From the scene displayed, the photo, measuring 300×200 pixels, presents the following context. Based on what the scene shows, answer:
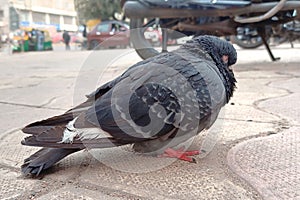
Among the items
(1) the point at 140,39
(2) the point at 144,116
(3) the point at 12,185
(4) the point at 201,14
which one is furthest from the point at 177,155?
(1) the point at 140,39

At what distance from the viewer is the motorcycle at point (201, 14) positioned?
14.9ft

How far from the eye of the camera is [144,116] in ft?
4.67

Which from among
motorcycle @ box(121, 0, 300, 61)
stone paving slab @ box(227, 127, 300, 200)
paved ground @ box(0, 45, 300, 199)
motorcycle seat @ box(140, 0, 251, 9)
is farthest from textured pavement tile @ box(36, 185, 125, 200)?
motorcycle seat @ box(140, 0, 251, 9)

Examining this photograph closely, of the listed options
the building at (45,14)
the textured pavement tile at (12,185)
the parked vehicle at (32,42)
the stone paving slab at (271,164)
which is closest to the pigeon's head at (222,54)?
the stone paving slab at (271,164)

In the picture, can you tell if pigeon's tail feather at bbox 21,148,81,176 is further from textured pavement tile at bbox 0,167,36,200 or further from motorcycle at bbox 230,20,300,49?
motorcycle at bbox 230,20,300,49

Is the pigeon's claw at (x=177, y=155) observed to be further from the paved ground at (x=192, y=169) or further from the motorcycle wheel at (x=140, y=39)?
the motorcycle wheel at (x=140, y=39)

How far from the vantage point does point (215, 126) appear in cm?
216

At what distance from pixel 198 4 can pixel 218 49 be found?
298cm

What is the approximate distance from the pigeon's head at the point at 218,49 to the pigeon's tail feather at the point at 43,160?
776 millimetres

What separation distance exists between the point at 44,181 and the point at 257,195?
79cm

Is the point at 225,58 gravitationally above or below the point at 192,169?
above

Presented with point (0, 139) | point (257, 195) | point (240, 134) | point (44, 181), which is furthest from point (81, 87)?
point (257, 195)

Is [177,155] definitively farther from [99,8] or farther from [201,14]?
[99,8]

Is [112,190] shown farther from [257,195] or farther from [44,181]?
[257,195]
